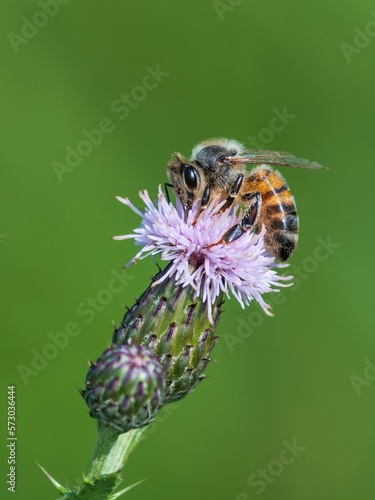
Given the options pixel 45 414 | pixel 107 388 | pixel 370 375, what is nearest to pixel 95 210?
pixel 45 414

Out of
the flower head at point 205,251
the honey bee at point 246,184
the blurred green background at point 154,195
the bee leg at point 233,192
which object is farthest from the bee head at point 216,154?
the blurred green background at point 154,195

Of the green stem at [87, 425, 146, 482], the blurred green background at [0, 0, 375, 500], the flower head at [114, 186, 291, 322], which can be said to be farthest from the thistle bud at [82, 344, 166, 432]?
the blurred green background at [0, 0, 375, 500]

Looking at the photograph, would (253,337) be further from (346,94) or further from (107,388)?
(107,388)

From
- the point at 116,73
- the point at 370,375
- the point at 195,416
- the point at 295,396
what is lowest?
the point at 195,416

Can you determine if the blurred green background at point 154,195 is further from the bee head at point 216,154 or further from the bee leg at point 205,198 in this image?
the bee leg at point 205,198

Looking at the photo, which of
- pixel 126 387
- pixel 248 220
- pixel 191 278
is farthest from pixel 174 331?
pixel 248 220

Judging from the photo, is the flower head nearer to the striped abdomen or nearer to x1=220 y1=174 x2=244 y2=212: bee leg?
x1=220 y1=174 x2=244 y2=212: bee leg
